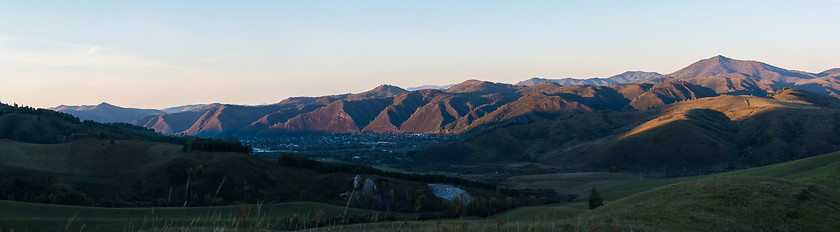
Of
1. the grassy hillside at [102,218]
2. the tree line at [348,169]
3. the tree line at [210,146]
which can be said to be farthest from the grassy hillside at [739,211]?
the tree line at [210,146]

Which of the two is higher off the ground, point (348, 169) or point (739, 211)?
point (739, 211)

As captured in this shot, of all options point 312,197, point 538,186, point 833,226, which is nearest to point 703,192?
point 833,226

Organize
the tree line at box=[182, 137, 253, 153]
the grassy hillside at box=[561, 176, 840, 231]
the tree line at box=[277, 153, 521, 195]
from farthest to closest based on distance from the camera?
the tree line at box=[182, 137, 253, 153], the tree line at box=[277, 153, 521, 195], the grassy hillside at box=[561, 176, 840, 231]

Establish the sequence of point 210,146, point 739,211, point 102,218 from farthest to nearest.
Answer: point 210,146 → point 102,218 → point 739,211

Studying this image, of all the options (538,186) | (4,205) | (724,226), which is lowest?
(538,186)

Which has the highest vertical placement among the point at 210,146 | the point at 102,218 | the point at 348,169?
the point at 210,146

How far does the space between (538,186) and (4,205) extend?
531ft

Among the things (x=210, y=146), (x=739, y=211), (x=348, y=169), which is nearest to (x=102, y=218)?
(x=739, y=211)

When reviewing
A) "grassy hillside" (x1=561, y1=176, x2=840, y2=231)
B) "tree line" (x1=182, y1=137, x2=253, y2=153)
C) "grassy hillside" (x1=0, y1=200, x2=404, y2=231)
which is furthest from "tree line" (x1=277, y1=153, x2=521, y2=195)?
"grassy hillside" (x1=561, y1=176, x2=840, y2=231)

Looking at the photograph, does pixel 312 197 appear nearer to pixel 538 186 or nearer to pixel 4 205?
pixel 4 205

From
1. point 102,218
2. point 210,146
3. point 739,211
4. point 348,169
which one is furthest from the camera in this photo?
point 348,169

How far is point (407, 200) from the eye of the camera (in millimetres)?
127250

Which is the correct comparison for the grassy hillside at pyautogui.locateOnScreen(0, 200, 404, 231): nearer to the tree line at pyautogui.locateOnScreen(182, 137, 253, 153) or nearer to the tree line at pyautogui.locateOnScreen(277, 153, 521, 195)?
the tree line at pyautogui.locateOnScreen(277, 153, 521, 195)

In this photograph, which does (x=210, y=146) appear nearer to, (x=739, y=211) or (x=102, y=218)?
(x=102, y=218)
